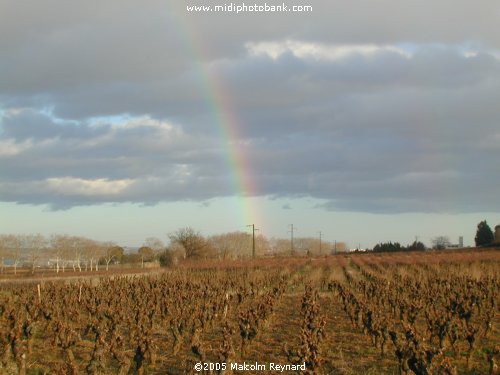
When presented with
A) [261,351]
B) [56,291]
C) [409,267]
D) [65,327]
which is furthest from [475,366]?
[409,267]

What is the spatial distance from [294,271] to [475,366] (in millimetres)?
28838

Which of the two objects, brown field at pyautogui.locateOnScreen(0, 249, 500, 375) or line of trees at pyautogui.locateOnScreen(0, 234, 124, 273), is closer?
brown field at pyautogui.locateOnScreen(0, 249, 500, 375)

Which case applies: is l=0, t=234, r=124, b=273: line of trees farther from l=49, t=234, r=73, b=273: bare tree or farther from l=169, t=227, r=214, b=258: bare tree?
l=169, t=227, r=214, b=258: bare tree

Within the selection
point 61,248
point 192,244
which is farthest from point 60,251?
point 192,244

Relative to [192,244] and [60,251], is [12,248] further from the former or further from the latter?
[192,244]

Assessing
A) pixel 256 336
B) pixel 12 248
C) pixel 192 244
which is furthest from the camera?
pixel 12 248

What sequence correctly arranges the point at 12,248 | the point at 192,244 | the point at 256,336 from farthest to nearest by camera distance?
the point at 12,248
the point at 192,244
the point at 256,336

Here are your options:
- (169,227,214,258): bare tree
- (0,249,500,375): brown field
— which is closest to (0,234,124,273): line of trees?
(169,227,214,258): bare tree

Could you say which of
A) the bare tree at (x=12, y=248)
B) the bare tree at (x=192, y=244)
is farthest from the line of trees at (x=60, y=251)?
the bare tree at (x=192, y=244)

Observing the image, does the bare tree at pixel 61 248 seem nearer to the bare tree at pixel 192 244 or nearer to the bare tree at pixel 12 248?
the bare tree at pixel 12 248

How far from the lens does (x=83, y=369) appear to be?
10.2 m

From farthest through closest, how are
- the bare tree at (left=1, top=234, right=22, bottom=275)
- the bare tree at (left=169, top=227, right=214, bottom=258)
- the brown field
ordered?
1. the bare tree at (left=1, top=234, right=22, bottom=275)
2. the bare tree at (left=169, top=227, right=214, bottom=258)
3. the brown field

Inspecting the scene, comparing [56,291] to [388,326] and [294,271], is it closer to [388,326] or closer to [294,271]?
[388,326]

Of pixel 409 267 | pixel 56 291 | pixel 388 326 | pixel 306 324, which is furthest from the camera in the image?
pixel 409 267
